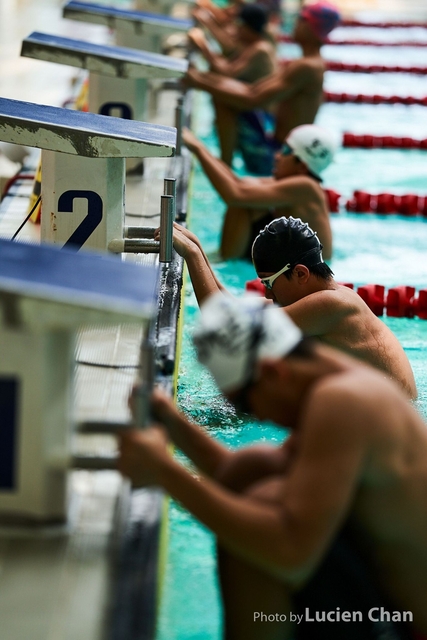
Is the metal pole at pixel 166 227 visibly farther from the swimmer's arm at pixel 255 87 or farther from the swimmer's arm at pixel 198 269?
the swimmer's arm at pixel 255 87

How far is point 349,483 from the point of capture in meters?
1.96

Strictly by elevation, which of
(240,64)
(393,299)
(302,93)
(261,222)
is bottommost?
(393,299)

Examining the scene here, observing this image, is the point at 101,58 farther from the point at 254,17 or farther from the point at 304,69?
the point at 254,17

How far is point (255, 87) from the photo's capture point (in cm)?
759

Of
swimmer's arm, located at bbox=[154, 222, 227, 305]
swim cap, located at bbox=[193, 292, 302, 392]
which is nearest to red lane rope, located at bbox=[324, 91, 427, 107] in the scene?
swimmer's arm, located at bbox=[154, 222, 227, 305]

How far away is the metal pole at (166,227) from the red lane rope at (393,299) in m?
1.67

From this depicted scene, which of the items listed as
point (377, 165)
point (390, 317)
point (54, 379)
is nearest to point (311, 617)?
point (54, 379)

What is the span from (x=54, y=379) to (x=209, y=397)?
1984 millimetres

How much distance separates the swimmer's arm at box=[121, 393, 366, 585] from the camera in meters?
1.94

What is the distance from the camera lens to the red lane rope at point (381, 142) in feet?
31.9

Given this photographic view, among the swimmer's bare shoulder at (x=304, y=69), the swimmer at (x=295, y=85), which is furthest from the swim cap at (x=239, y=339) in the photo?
the swimmer's bare shoulder at (x=304, y=69)

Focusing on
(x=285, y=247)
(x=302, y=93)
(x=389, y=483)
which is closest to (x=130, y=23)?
(x=302, y=93)

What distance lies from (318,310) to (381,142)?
664 centimetres

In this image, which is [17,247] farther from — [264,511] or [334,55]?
[334,55]
